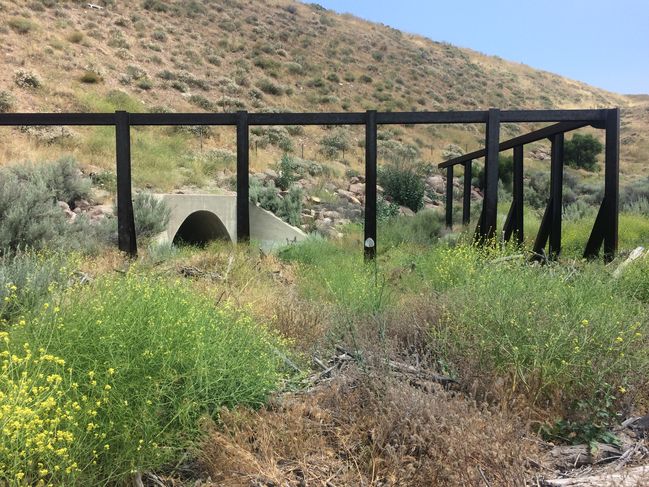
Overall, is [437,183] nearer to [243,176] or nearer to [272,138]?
[272,138]

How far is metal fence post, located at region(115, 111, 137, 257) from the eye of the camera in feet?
25.0

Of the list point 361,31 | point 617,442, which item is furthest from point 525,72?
point 617,442

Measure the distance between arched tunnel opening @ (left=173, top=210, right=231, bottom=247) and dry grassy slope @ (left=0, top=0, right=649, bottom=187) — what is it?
14.8 feet

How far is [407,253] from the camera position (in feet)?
28.2

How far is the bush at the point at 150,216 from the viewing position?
1012 cm

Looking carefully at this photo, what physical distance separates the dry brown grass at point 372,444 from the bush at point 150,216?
25.1ft

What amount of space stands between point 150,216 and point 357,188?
13.2 metres

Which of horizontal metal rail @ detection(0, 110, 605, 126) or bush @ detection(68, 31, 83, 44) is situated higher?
bush @ detection(68, 31, 83, 44)

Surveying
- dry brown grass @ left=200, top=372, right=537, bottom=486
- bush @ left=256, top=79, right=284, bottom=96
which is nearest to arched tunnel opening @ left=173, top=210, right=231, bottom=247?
dry brown grass @ left=200, top=372, right=537, bottom=486

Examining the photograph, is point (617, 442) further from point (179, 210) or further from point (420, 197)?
point (420, 197)

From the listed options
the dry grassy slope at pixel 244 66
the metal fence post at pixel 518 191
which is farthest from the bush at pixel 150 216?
the metal fence post at pixel 518 191

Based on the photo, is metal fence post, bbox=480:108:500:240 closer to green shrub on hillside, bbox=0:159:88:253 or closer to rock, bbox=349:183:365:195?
green shrub on hillside, bbox=0:159:88:253

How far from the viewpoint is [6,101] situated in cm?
2086

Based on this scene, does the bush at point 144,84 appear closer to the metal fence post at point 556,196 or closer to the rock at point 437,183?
the rock at point 437,183
